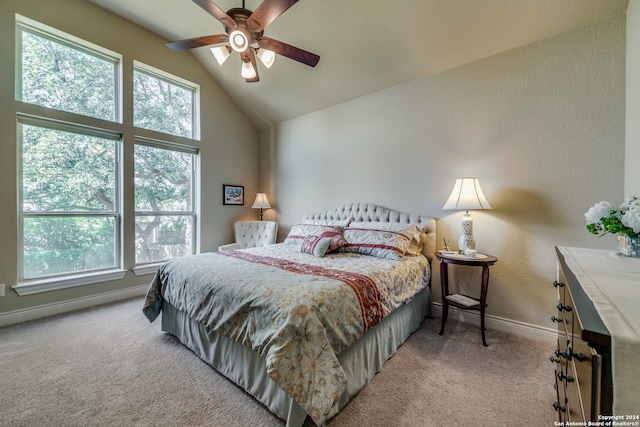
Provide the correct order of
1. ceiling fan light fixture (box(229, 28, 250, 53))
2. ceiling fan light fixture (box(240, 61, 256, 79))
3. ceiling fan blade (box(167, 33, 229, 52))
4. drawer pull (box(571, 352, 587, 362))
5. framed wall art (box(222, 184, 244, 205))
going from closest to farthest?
1. drawer pull (box(571, 352, 587, 362))
2. ceiling fan light fixture (box(229, 28, 250, 53))
3. ceiling fan blade (box(167, 33, 229, 52))
4. ceiling fan light fixture (box(240, 61, 256, 79))
5. framed wall art (box(222, 184, 244, 205))

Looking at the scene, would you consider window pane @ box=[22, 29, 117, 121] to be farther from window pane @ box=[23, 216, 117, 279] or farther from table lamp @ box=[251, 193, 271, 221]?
table lamp @ box=[251, 193, 271, 221]

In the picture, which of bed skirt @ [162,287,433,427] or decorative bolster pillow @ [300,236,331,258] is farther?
decorative bolster pillow @ [300,236,331,258]

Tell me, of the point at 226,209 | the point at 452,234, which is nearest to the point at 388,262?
the point at 452,234

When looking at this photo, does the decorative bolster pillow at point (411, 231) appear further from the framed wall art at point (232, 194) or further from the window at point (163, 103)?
the window at point (163, 103)

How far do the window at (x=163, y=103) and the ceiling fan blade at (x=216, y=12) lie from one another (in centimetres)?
233

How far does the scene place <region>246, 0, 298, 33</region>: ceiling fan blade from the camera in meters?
1.72

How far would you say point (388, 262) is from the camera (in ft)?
7.82

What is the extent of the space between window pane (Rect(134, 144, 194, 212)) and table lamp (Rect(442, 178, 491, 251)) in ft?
12.4

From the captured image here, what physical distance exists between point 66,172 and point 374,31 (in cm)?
385

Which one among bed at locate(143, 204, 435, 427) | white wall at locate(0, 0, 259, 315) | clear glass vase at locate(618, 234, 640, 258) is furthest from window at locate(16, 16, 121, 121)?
clear glass vase at locate(618, 234, 640, 258)

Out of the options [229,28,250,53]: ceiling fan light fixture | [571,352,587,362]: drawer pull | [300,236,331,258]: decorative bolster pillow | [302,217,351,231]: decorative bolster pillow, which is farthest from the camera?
[302,217,351,231]: decorative bolster pillow

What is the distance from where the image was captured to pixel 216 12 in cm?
189

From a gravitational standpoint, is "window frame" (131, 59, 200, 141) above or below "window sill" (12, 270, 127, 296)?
above

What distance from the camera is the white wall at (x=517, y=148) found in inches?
83.5
